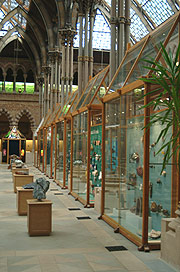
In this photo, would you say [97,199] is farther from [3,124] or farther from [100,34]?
[3,124]

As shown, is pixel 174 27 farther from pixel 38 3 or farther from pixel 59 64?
pixel 38 3

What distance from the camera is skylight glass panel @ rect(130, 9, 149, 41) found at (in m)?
33.7

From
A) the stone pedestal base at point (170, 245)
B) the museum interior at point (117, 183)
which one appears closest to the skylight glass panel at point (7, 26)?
the museum interior at point (117, 183)

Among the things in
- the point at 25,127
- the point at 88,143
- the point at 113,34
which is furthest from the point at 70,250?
the point at 25,127

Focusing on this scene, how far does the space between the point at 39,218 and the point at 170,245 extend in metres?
2.67

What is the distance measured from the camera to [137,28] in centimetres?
3519

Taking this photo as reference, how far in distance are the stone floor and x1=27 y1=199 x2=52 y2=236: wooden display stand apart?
15 cm

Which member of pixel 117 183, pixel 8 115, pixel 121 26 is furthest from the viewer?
pixel 8 115

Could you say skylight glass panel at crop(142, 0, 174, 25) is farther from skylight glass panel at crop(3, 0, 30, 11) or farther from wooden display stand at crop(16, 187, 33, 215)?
wooden display stand at crop(16, 187, 33, 215)

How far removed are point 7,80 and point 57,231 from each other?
3933 centimetres

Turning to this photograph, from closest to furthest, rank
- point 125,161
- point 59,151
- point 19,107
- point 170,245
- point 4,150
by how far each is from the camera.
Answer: point 170,245 → point 125,161 → point 59,151 → point 4,150 → point 19,107

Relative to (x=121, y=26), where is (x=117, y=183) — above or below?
below

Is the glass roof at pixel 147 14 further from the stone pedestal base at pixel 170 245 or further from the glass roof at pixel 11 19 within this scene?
the stone pedestal base at pixel 170 245

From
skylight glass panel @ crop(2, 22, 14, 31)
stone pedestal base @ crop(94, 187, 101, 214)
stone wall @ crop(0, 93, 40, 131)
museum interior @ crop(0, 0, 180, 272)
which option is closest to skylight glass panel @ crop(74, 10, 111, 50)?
skylight glass panel @ crop(2, 22, 14, 31)
